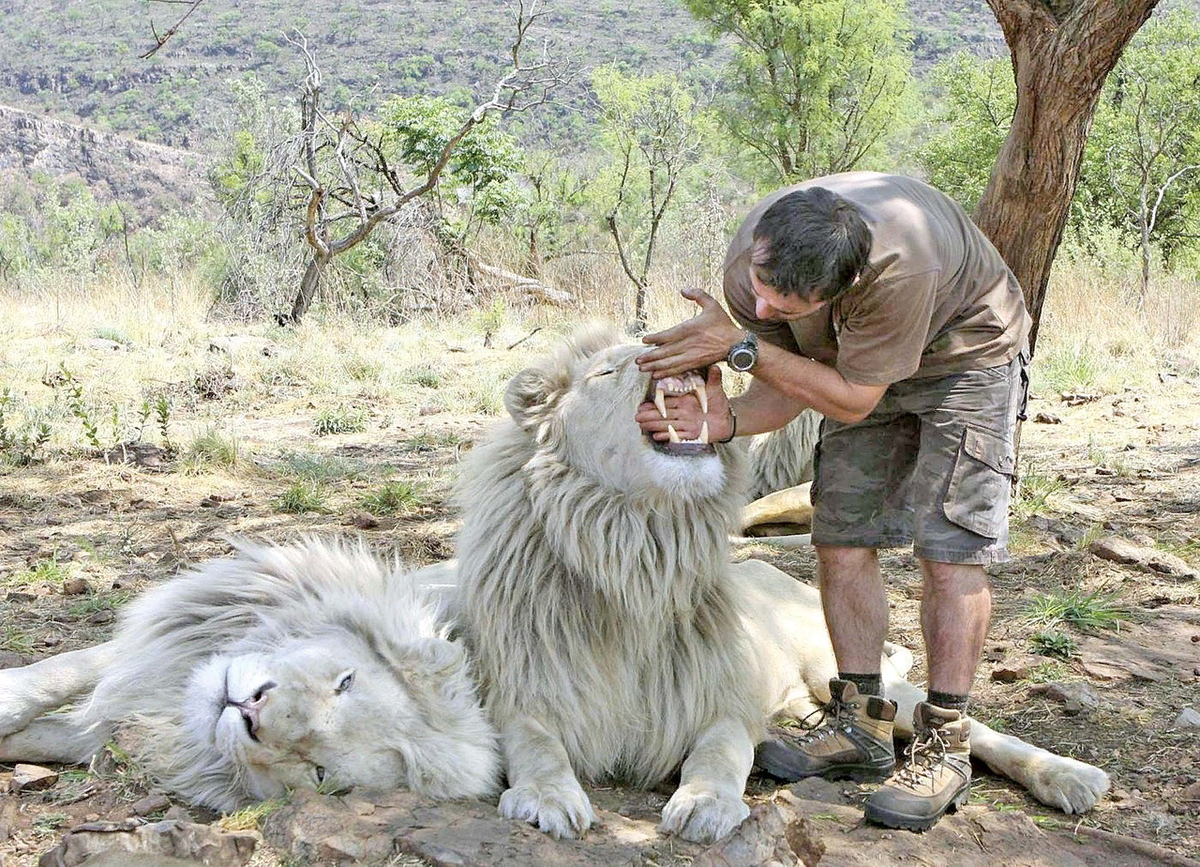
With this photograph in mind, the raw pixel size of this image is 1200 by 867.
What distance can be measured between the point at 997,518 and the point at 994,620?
1.58m

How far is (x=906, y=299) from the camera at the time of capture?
3389 millimetres

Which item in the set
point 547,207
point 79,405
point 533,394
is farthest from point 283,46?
point 533,394

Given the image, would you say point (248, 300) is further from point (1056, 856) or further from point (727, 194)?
point (727, 194)

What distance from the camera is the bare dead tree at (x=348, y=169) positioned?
1473 centimetres

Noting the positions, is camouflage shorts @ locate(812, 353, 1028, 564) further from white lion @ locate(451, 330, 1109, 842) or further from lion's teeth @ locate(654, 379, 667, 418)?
lion's teeth @ locate(654, 379, 667, 418)

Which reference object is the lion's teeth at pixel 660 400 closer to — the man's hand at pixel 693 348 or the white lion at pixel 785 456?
the man's hand at pixel 693 348

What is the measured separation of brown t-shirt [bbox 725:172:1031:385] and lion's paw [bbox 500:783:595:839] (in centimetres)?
147

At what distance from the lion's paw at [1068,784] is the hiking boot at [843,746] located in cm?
48

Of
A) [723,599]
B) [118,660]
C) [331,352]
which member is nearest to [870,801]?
[723,599]

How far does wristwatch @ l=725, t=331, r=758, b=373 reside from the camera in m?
3.46

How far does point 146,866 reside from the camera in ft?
8.61

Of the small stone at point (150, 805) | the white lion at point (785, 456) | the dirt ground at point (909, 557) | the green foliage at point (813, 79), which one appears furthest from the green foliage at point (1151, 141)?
the small stone at point (150, 805)

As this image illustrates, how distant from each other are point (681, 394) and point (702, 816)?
1.21 m

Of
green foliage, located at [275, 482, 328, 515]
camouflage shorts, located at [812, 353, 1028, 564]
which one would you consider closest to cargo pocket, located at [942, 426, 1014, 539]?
camouflage shorts, located at [812, 353, 1028, 564]
